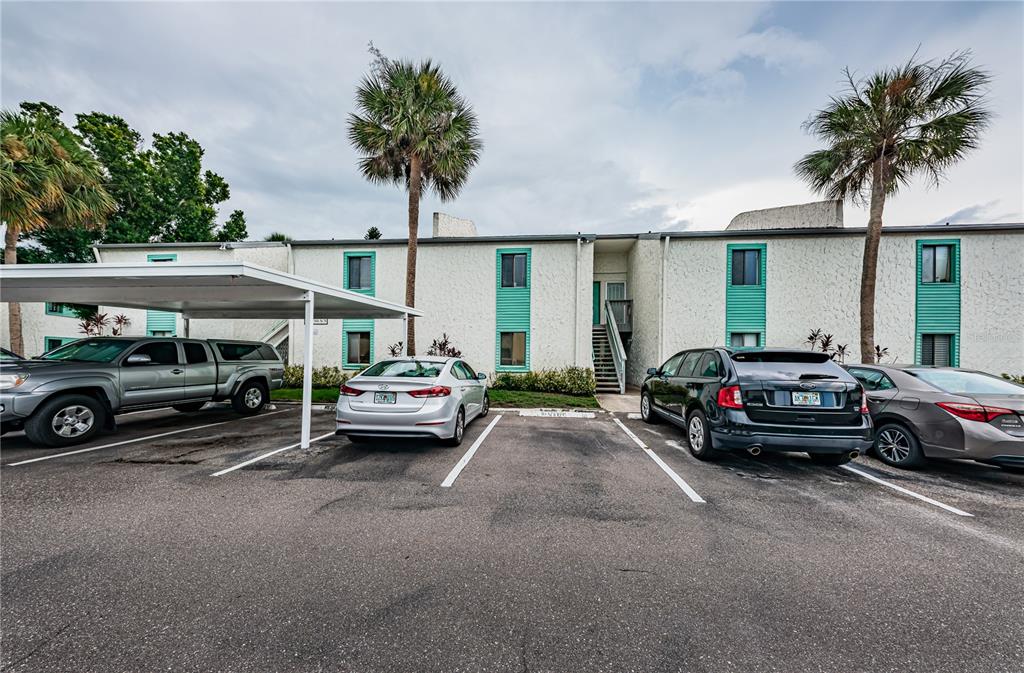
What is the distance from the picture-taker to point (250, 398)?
8984 millimetres

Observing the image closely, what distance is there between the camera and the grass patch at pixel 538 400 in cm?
1041

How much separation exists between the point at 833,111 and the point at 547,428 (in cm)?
1232

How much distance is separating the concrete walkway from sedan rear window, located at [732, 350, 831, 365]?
4496 mm

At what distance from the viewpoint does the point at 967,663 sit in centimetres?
197

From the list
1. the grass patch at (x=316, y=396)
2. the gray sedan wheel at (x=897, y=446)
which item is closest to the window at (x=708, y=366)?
the gray sedan wheel at (x=897, y=446)

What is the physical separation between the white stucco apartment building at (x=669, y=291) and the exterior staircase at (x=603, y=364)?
121mm

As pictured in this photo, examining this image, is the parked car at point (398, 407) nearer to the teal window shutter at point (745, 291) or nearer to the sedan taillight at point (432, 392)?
the sedan taillight at point (432, 392)

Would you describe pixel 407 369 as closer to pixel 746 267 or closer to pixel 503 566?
pixel 503 566

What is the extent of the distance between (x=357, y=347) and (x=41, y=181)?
31.6ft

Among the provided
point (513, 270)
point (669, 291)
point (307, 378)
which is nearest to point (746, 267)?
point (669, 291)

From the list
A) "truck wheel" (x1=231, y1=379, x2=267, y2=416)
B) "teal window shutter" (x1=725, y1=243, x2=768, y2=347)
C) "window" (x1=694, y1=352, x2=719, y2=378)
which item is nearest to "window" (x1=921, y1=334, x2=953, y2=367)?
"teal window shutter" (x1=725, y1=243, x2=768, y2=347)

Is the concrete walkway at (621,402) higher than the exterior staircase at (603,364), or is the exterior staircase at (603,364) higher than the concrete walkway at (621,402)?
the exterior staircase at (603,364)

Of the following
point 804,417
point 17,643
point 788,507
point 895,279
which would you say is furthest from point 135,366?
point 895,279

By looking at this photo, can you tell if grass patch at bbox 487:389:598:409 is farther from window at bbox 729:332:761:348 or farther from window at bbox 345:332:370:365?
window at bbox 729:332:761:348
